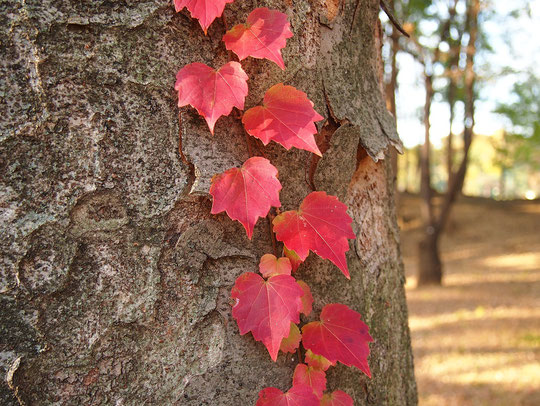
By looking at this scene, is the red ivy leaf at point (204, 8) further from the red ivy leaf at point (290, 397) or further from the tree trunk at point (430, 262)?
the tree trunk at point (430, 262)

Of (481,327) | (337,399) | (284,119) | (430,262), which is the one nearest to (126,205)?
(284,119)

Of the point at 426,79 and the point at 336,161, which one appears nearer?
the point at 336,161

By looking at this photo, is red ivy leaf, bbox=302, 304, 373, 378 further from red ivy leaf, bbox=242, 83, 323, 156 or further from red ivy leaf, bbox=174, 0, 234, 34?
red ivy leaf, bbox=174, 0, 234, 34

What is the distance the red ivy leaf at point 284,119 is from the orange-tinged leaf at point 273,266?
0.22 metres

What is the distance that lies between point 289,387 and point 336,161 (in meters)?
0.47

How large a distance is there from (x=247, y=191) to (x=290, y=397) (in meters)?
0.41

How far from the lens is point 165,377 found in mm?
760

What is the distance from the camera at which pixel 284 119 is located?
2.57 ft

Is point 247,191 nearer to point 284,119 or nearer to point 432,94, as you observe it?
point 284,119

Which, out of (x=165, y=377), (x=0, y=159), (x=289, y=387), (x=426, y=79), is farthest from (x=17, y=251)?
(x=426, y=79)

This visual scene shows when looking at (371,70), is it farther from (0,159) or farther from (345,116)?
(0,159)

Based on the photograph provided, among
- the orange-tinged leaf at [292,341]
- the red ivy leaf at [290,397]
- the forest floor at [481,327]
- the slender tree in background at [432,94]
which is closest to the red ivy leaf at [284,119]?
the orange-tinged leaf at [292,341]

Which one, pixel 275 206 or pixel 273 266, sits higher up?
pixel 275 206

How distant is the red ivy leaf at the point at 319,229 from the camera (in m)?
0.80
